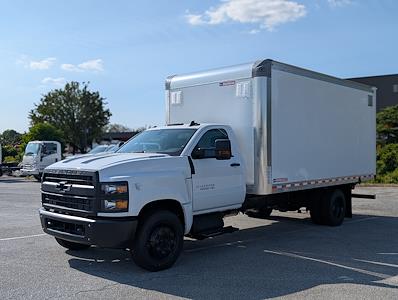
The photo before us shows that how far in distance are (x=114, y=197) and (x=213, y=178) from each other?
2.06 m

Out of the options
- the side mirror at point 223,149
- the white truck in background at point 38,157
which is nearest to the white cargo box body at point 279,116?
the side mirror at point 223,149

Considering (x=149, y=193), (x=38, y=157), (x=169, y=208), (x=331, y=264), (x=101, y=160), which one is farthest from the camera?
(x=38, y=157)

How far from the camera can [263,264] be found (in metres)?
8.09

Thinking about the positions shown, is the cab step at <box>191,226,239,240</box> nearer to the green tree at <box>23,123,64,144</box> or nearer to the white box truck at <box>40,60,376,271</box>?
the white box truck at <box>40,60,376,271</box>

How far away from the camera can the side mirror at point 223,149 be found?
8500mm

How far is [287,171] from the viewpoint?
1012cm

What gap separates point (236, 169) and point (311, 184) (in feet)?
8.57

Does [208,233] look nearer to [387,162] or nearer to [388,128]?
[387,162]

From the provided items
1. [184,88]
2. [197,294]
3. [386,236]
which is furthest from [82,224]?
[386,236]

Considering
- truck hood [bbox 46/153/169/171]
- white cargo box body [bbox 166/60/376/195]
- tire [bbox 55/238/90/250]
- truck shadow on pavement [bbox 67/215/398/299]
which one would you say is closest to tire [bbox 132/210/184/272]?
truck shadow on pavement [bbox 67/215/398/299]

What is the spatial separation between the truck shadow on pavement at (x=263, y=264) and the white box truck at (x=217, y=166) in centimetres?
45

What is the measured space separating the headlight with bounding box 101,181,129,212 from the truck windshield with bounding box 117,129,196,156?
4.50 feet

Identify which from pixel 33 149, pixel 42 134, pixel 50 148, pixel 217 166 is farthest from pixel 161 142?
pixel 42 134

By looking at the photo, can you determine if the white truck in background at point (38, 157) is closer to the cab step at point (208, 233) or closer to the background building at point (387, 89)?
the cab step at point (208, 233)
